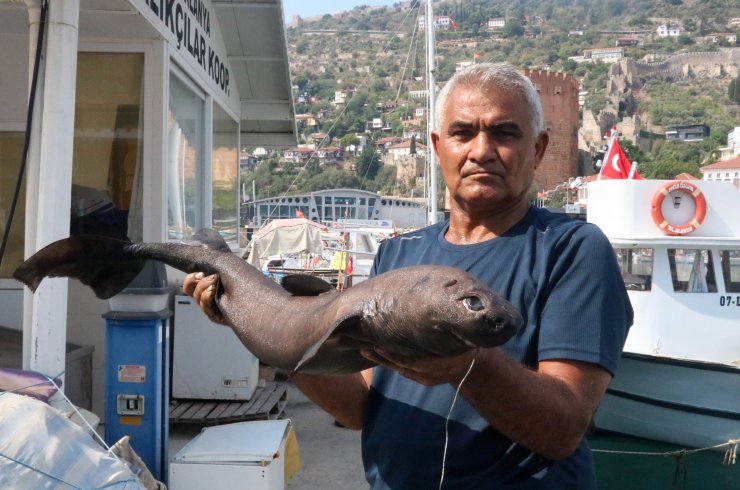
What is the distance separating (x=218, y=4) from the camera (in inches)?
365

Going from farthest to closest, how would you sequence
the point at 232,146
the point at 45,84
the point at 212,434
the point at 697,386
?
1. the point at 232,146
2. the point at 697,386
3. the point at 212,434
4. the point at 45,84

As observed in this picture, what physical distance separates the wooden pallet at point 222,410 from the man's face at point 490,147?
5.25 metres

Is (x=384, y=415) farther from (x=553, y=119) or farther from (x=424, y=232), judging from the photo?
(x=553, y=119)

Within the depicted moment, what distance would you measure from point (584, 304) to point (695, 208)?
7805 mm

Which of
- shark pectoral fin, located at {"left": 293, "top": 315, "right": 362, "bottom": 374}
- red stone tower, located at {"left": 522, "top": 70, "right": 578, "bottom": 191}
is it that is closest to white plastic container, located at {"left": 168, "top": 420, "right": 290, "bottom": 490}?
shark pectoral fin, located at {"left": 293, "top": 315, "right": 362, "bottom": 374}

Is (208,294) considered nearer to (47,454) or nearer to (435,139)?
(435,139)

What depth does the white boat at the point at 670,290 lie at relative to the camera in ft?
28.3

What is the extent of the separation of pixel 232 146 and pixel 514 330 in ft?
34.6

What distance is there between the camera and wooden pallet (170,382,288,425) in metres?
6.86

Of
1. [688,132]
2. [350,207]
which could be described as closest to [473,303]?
[350,207]

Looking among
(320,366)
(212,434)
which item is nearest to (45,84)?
(212,434)

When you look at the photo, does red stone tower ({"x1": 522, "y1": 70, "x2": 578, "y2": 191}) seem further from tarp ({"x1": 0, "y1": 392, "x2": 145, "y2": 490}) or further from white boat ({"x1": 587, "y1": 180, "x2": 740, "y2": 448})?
tarp ({"x1": 0, "y1": 392, "x2": 145, "y2": 490})

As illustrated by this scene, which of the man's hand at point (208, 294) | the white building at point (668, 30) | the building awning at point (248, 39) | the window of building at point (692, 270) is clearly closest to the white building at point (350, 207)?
the building awning at point (248, 39)

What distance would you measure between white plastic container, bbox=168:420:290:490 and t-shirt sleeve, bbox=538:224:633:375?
11.4 feet
